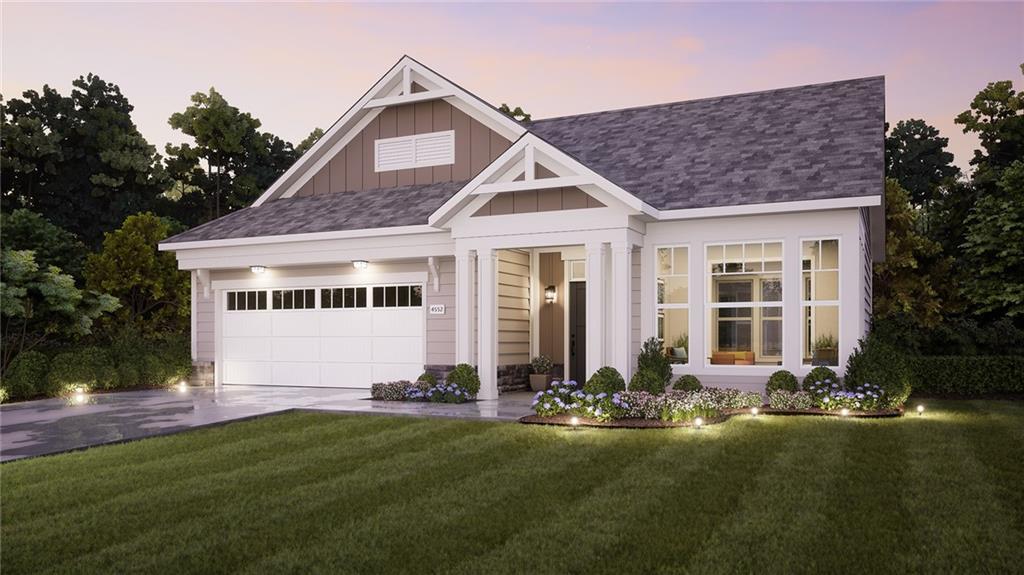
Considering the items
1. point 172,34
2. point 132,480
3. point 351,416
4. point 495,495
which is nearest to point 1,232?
point 172,34

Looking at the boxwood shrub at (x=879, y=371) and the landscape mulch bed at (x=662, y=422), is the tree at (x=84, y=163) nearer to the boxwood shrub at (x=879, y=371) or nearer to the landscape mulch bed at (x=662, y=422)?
the landscape mulch bed at (x=662, y=422)

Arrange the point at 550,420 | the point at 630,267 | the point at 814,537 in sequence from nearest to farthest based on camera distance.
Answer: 1. the point at 814,537
2. the point at 550,420
3. the point at 630,267

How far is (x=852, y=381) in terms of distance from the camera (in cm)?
1228

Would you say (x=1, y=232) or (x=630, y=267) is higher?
(x=1, y=232)

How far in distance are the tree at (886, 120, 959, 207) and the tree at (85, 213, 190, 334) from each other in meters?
31.5

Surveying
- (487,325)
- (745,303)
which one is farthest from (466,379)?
(745,303)

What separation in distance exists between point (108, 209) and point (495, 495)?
32476 millimetres

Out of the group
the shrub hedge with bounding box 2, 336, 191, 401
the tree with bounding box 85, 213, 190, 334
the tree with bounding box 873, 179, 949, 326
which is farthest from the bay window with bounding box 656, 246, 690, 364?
A: the tree with bounding box 85, 213, 190, 334

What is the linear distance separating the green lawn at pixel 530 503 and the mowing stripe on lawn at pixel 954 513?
0.02 m

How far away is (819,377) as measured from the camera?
12.4 m

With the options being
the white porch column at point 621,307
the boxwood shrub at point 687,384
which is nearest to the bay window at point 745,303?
the boxwood shrub at point 687,384

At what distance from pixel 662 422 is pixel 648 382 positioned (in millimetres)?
1885

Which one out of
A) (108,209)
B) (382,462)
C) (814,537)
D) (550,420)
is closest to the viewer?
(814,537)

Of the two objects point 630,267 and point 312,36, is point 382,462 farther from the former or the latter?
point 312,36
